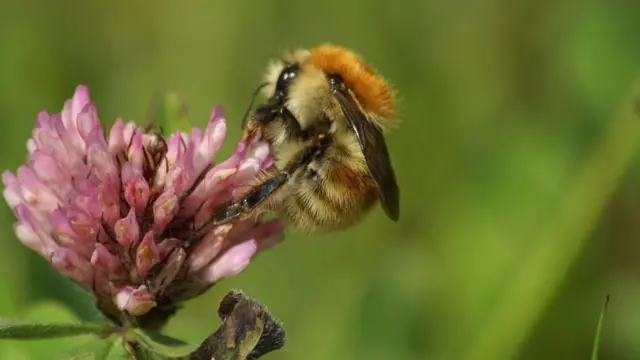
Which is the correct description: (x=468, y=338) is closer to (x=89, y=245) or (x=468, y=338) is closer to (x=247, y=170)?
(x=247, y=170)

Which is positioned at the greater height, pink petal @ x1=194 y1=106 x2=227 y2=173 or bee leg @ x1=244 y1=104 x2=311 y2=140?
bee leg @ x1=244 y1=104 x2=311 y2=140

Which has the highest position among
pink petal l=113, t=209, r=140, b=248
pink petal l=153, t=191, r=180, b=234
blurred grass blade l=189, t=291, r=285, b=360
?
pink petal l=153, t=191, r=180, b=234

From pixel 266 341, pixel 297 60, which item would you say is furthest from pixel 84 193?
pixel 297 60

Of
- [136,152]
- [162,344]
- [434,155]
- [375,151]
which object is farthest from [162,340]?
[434,155]

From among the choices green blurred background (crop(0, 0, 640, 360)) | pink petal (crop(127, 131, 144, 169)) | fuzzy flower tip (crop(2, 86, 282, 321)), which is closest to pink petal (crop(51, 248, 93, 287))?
fuzzy flower tip (crop(2, 86, 282, 321))

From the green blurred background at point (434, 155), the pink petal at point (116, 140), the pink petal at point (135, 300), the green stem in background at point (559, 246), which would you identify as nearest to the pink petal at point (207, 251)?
the pink petal at point (135, 300)

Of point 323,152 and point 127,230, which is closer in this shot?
point 127,230

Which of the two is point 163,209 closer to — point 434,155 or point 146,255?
point 146,255

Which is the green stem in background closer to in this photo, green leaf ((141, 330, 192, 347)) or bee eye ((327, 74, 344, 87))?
bee eye ((327, 74, 344, 87))
